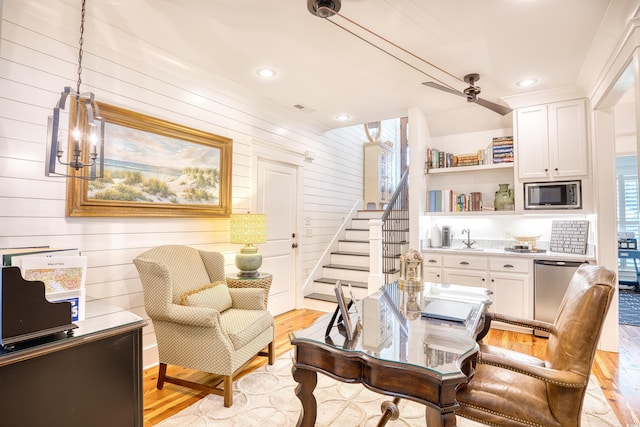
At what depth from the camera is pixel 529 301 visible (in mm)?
3660

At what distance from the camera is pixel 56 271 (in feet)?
4.76

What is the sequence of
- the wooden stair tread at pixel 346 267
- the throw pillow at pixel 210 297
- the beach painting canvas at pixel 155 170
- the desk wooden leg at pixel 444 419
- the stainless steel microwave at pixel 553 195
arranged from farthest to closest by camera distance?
the wooden stair tread at pixel 346 267 < the stainless steel microwave at pixel 553 195 < the beach painting canvas at pixel 155 170 < the throw pillow at pixel 210 297 < the desk wooden leg at pixel 444 419

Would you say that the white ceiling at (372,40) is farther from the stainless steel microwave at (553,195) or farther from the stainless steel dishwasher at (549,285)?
the stainless steel dishwasher at (549,285)

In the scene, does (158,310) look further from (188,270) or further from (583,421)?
(583,421)

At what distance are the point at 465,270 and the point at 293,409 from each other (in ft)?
8.88

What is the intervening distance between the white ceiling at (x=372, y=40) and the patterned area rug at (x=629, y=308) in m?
3.04

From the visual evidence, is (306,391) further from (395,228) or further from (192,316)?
(395,228)

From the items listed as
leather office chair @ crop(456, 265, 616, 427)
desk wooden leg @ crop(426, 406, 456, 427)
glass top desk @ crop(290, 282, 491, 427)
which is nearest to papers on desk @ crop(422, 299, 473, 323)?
glass top desk @ crop(290, 282, 491, 427)

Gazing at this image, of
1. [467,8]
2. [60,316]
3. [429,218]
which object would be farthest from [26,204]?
[429,218]

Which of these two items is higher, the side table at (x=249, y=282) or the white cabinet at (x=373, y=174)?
the white cabinet at (x=373, y=174)

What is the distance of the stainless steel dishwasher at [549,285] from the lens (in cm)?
349

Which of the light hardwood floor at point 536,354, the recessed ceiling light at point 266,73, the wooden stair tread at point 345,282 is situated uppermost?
the recessed ceiling light at point 266,73

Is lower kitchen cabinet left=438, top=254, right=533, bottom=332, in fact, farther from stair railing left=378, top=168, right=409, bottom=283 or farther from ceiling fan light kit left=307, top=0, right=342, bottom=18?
ceiling fan light kit left=307, top=0, right=342, bottom=18

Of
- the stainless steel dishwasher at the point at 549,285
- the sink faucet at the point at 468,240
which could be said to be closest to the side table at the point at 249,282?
the sink faucet at the point at 468,240
